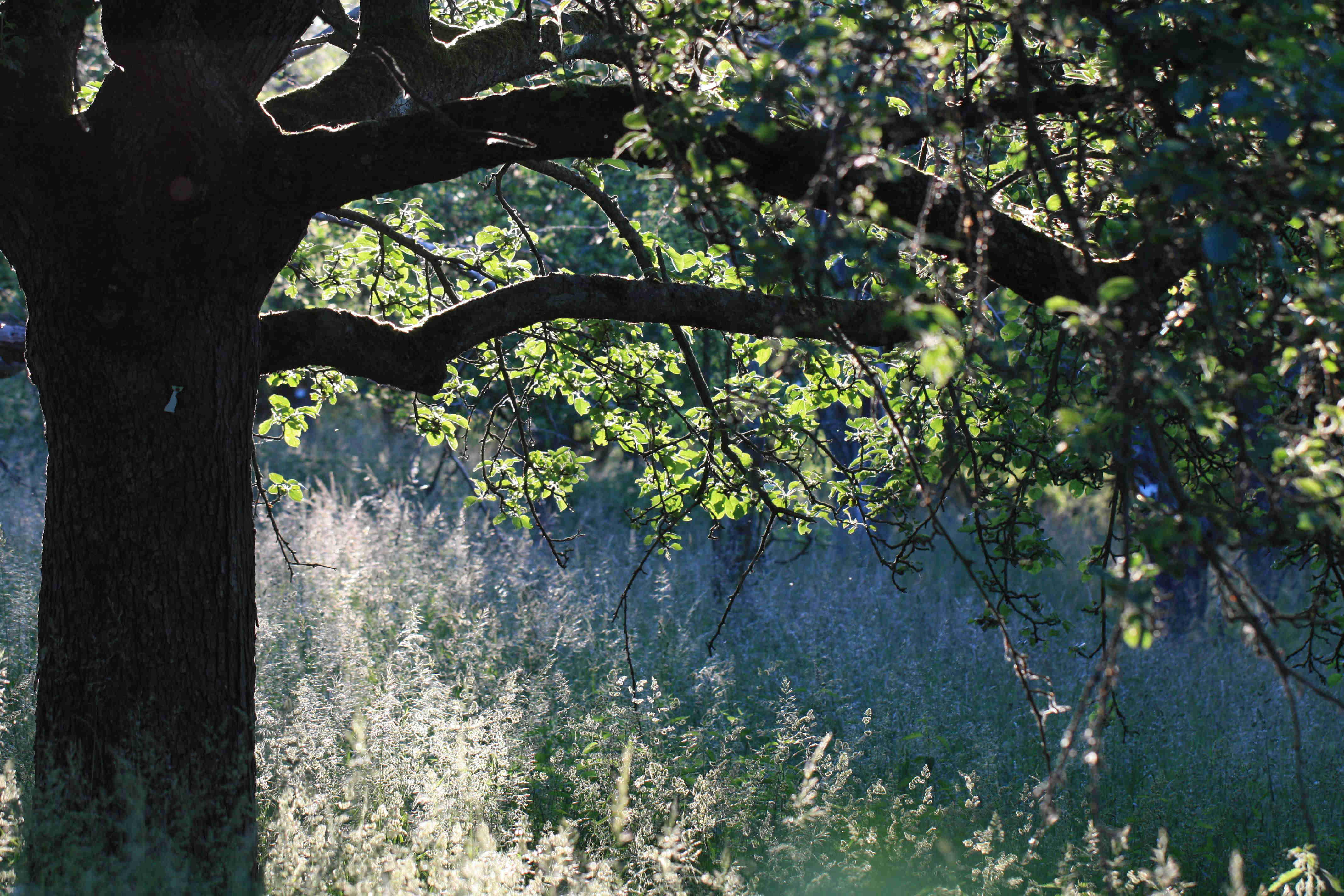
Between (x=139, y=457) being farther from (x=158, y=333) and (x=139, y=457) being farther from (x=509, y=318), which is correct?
(x=509, y=318)

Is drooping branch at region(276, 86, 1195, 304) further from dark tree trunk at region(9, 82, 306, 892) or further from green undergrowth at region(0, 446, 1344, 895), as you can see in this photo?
green undergrowth at region(0, 446, 1344, 895)

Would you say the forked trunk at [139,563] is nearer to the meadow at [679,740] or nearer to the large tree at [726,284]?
the large tree at [726,284]

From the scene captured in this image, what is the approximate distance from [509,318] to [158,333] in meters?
1.10

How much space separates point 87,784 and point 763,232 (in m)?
2.66

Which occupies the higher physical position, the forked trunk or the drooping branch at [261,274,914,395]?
the drooping branch at [261,274,914,395]

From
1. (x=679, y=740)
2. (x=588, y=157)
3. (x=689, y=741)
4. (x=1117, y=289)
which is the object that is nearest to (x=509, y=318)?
(x=588, y=157)

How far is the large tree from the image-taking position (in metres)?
1.85

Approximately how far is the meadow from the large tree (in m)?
0.64

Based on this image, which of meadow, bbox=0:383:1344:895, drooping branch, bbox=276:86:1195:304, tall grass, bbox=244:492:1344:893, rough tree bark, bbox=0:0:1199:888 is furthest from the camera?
tall grass, bbox=244:492:1344:893

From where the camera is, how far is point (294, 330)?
360cm

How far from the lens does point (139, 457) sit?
320cm

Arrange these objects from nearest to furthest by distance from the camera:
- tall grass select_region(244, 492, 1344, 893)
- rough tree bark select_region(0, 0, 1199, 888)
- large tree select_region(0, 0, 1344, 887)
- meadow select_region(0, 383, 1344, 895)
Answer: large tree select_region(0, 0, 1344, 887) → rough tree bark select_region(0, 0, 1199, 888) → meadow select_region(0, 383, 1344, 895) → tall grass select_region(244, 492, 1344, 893)

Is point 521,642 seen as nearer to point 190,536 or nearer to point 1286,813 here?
point 190,536

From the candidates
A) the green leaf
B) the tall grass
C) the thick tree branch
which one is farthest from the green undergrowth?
the thick tree branch
